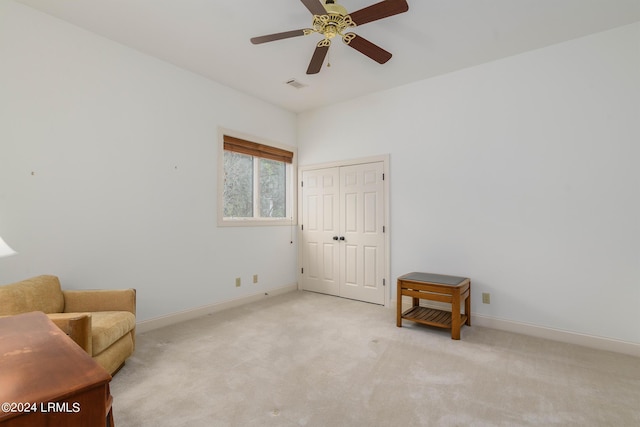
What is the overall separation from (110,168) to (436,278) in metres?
3.54

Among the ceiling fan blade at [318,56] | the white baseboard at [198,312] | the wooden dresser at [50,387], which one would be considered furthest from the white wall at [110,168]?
the wooden dresser at [50,387]

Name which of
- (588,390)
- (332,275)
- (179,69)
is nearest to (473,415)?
(588,390)

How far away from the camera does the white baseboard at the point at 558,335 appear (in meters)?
2.80

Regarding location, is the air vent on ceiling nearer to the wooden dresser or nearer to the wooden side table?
the wooden side table

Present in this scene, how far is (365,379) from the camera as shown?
2334mm

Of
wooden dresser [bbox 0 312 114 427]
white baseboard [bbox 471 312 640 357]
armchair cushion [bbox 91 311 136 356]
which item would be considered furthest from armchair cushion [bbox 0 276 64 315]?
white baseboard [bbox 471 312 640 357]

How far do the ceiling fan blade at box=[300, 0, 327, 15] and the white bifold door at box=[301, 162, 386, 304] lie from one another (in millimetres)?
2409

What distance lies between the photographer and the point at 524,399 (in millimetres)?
2088

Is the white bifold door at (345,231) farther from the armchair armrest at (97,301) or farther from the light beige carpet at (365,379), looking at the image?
the armchair armrest at (97,301)

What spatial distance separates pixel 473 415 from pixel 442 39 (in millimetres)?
3121

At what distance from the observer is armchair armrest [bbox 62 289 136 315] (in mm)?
2562

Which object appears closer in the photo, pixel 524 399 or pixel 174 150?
pixel 524 399

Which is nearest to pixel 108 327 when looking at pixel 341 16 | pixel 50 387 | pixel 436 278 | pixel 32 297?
pixel 32 297

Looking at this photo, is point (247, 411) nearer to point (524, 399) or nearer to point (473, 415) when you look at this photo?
point (473, 415)
